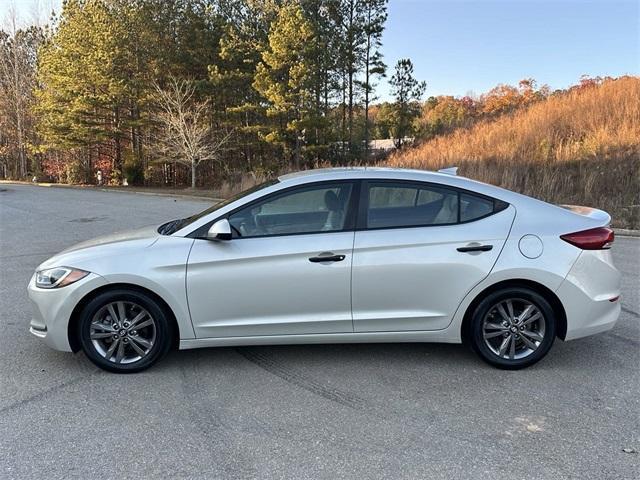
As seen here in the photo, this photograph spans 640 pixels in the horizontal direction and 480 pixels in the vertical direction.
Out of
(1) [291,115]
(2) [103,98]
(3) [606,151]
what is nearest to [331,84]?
(1) [291,115]

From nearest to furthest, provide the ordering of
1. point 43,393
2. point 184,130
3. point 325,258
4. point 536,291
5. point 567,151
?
point 43,393 → point 325,258 → point 536,291 → point 567,151 → point 184,130

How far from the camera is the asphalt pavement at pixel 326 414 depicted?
2719 mm

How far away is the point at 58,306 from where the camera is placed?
12.3 feet

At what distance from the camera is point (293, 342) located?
3.89 meters

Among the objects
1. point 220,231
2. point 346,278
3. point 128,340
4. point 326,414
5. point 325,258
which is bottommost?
point 326,414

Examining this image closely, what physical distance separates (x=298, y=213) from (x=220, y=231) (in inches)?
26.0

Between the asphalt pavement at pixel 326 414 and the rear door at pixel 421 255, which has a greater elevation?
the rear door at pixel 421 255

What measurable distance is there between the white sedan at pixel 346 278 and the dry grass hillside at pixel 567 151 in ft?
31.1

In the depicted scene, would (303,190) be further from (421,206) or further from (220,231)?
(421,206)

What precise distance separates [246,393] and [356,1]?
112 ft

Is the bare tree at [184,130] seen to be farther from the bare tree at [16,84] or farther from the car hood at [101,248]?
the car hood at [101,248]

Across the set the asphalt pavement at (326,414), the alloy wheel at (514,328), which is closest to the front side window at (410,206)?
the alloy wheel at (514,328)

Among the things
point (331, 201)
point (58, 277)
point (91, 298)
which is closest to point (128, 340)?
point (91, 298)

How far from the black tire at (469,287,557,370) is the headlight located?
2994 millimetres
